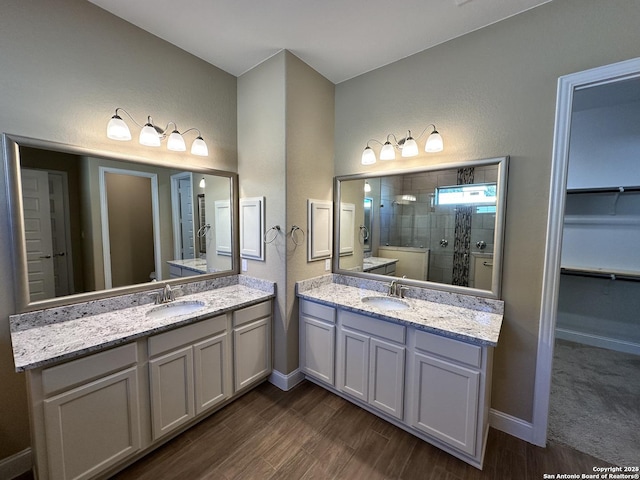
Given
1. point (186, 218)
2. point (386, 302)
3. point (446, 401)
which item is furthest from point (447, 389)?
point (186, 218)

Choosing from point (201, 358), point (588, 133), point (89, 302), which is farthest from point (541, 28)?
point (89, 302)

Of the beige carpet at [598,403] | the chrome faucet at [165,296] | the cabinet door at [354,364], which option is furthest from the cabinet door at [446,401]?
the chrome faucet at [165,296]

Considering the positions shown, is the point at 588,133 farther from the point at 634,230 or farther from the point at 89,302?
the point at 89,302

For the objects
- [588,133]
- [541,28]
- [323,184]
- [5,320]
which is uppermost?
[541,28]

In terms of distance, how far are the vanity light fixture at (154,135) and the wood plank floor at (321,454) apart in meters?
2.07

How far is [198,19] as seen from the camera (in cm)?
181

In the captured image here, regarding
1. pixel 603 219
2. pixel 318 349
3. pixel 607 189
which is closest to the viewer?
pixel 318 349

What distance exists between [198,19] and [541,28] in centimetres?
227

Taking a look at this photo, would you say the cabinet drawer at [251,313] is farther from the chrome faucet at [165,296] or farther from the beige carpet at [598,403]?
the beige carpet at [598,403]

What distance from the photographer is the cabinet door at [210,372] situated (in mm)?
1821

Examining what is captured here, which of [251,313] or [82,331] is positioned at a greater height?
[82,331]

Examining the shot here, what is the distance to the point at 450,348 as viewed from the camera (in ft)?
5.16

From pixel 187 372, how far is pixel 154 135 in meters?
1.68

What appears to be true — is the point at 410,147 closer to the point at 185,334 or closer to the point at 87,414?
the point at 185,334
